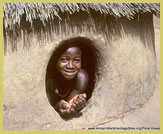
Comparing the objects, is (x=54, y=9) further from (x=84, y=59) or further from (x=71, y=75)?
(x=84, y=59)

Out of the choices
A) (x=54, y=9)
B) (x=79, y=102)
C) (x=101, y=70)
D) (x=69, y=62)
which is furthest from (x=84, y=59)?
(x=54, y=9)

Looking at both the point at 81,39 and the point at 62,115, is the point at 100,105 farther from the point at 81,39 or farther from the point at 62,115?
the point at 81,39

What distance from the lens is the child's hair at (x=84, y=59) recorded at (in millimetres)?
3637

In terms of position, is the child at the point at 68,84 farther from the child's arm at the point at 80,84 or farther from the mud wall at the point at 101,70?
the mud wall at the point at 101,70

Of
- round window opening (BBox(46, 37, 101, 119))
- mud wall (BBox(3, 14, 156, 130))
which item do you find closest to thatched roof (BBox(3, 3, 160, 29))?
mud wall (BBox(3, 14, 156, 130))

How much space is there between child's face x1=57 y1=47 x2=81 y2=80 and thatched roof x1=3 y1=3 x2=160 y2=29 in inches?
19.2

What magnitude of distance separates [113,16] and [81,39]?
19.0 inches

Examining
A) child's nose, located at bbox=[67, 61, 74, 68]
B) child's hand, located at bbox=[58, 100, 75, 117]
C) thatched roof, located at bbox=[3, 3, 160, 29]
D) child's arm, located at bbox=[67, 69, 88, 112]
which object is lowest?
child's hand, located at bbox=[58, 100, 75, 117]

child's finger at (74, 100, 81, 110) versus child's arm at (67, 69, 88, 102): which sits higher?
child's arm at (67, 69, 88, 102)

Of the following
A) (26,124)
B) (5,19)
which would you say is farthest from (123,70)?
(5,19)

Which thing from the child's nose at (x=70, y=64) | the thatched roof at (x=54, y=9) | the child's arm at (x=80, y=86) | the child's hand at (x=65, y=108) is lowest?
the child's hand at (x=65, y=108)

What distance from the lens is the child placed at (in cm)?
360

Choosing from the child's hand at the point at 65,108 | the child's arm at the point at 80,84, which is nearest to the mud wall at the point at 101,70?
the child's hand at the point at 65,108

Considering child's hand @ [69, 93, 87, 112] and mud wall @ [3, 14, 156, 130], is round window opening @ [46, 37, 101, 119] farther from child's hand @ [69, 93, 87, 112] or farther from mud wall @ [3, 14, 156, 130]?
mud wall @ [3, 14, 156, 130]
